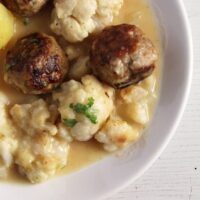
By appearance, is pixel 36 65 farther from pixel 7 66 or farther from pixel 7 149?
pixel 7 149

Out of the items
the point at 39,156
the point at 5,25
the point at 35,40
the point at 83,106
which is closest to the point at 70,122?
the point at 83,106

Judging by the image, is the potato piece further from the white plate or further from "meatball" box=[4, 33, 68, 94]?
the white plate

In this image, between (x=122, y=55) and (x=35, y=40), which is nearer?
(x=122, y=55)

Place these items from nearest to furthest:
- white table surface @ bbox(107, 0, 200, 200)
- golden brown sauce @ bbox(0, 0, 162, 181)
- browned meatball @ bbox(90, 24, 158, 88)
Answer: browned meatball @ bbox(90, 24, 158, 88), golden brown sauce @ bbox(0, 0, 162, 181), white table surface @ bbox(107, 0, 200, 200)

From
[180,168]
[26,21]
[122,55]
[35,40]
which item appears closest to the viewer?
[122,55]

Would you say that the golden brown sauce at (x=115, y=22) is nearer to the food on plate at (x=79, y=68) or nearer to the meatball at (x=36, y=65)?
the meatball at (x=36, y=65)

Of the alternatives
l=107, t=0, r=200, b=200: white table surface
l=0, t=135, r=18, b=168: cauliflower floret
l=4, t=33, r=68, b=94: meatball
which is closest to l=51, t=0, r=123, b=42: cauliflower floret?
l=4, t=33, r=68, b=94: meatball
